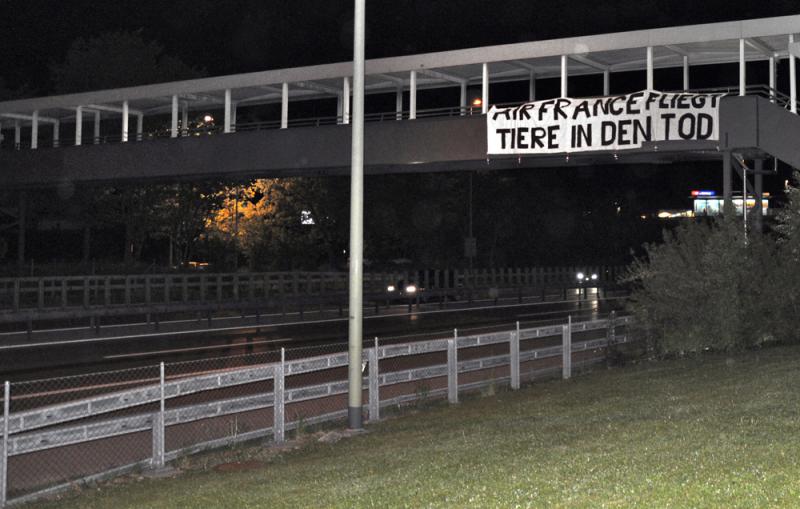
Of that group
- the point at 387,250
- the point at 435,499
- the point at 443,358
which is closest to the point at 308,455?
the point at 435,499

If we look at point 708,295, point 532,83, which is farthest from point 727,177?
point 532,83

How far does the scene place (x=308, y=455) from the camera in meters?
11.8

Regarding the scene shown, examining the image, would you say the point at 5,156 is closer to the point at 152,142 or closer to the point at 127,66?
the point at 152,142

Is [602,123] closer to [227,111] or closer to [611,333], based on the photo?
[611,333]

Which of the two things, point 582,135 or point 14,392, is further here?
point 582,135

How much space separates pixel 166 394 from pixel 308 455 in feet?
5.81

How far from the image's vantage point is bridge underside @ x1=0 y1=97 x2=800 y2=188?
25.8 m

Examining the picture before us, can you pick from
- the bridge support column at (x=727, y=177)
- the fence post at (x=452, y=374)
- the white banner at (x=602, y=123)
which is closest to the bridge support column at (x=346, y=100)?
the white banner at (x=602, y=123)

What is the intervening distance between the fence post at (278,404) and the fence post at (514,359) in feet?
19.0

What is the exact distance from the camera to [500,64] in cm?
3056

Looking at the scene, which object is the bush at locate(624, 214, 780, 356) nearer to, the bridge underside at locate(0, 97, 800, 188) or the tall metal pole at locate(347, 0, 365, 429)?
the bridge underside at locate(0, 97, 800, 188)

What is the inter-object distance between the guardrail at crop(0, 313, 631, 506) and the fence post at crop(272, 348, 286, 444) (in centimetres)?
1

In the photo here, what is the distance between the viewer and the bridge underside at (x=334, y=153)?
25797 mm

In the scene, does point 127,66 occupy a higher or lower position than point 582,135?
higher
